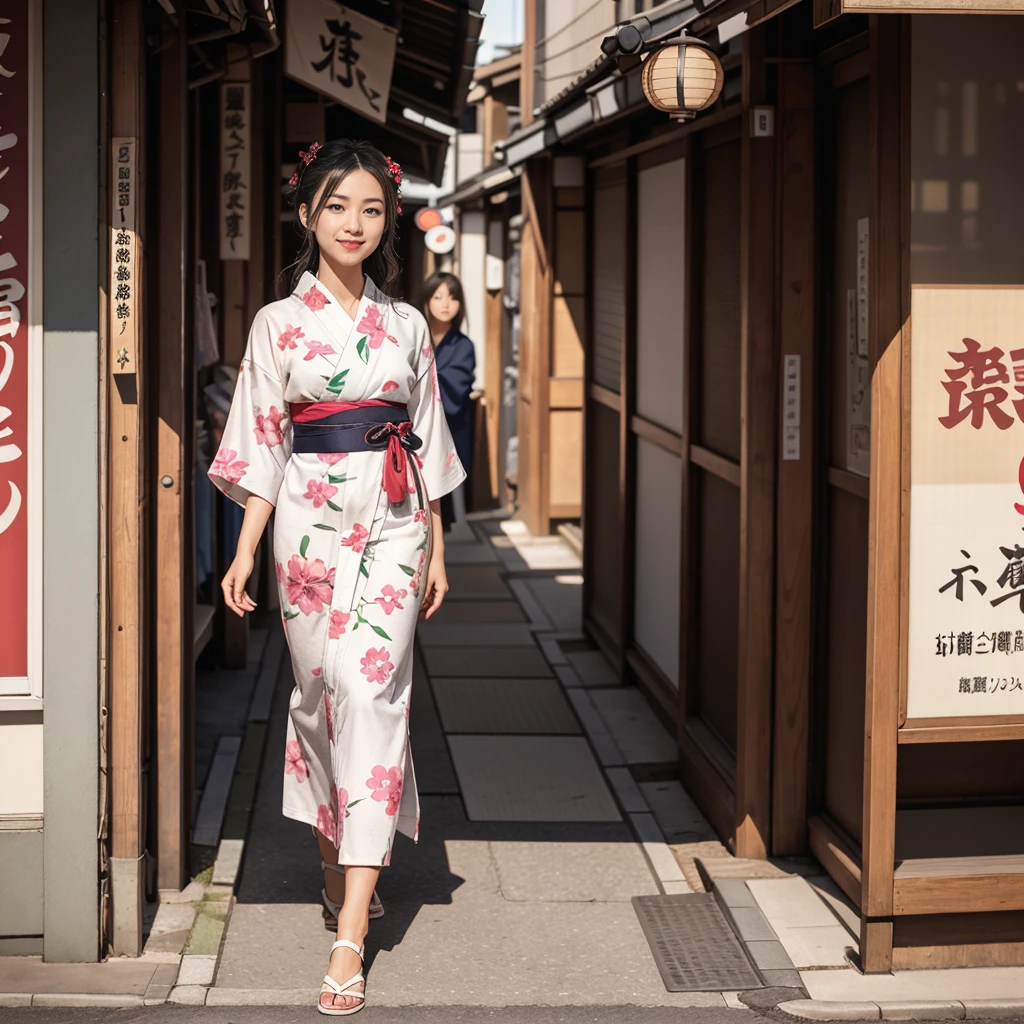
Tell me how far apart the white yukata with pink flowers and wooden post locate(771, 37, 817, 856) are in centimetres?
144

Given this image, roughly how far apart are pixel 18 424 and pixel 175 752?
136cm

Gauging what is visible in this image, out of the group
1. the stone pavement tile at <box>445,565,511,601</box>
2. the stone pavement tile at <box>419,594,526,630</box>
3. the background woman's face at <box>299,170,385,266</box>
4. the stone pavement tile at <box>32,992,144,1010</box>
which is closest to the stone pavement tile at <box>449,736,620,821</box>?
the stone pavement tile at <box>32,992,144,1010</box>

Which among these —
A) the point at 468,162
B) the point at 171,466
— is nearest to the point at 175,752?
the point at 171,466

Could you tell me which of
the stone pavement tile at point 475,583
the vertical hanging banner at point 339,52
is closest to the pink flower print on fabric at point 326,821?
the vertical hanging banner at point 339,52

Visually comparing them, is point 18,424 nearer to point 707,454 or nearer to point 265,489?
point 265,489

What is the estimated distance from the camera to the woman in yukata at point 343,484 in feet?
16.1

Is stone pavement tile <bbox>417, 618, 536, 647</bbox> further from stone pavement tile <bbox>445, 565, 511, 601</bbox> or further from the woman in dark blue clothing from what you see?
the woman in dark blue clothing

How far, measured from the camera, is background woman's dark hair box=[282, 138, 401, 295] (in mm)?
4926

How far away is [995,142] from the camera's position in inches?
180

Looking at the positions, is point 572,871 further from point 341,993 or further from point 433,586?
point 341,993

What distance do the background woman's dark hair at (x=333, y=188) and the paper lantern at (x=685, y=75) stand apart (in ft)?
3.46

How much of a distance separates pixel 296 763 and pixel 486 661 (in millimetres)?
4377

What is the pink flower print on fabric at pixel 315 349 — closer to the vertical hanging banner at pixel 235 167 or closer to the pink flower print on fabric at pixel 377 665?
the pink flower print on fabric at pixel 377 665

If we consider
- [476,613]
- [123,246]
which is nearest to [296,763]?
[123,246]
